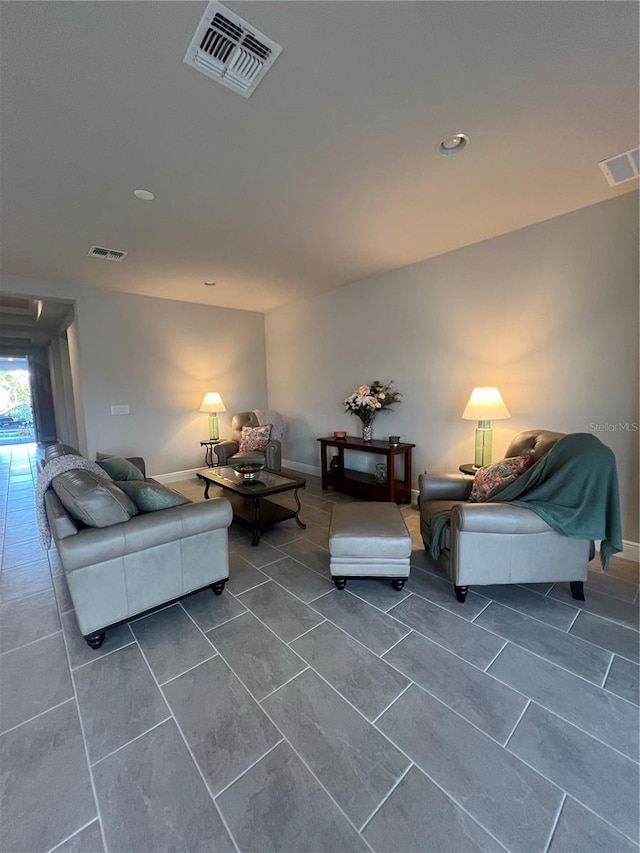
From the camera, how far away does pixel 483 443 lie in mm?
3193

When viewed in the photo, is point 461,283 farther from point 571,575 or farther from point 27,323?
point 27,323

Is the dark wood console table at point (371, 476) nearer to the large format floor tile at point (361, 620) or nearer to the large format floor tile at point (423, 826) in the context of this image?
the large format floor tile at point (361, 620)

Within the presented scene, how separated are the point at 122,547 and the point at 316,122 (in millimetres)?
2494

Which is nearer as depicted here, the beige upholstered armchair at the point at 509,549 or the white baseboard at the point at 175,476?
the beige upholstered armchair at the point at 509,549

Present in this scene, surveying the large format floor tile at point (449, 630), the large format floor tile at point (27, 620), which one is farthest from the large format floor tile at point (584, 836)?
the large format floor tile at point (27, 620)

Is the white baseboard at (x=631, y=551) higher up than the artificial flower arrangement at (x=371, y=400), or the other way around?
the artificial flower arrangement at (x=371, y=400)

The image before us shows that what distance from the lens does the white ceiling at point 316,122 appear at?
4.35ft

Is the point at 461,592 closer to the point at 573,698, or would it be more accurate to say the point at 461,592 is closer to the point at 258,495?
the point at 573,698

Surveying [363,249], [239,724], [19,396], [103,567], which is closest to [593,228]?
[363,249]

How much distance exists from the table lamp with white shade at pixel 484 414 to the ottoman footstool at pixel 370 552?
134 cm

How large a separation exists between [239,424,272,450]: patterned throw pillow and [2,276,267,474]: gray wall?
1006 mm

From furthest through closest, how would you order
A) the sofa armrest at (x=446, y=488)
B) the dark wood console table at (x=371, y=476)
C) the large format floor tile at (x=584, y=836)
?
the dark wood console table at (x=371, y=476)
the sofa armrest at (x=446, y=488)
the large format floor tile at (x=584, y=836)

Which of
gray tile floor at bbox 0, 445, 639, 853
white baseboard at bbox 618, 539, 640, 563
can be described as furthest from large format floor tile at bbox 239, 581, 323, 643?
white baseboard at bbox 618, 539, 640, 563

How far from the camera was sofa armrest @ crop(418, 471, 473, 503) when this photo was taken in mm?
2789
